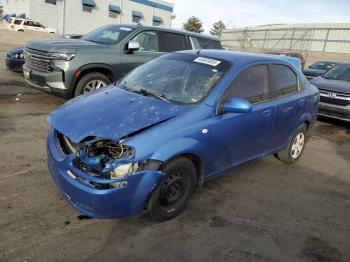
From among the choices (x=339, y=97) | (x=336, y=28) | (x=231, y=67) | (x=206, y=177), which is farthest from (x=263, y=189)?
(x=336, y=28)

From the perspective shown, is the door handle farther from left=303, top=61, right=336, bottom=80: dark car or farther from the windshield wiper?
left=303, top=61, right=336, bottom=80: dark car

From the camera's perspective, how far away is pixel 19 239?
3.21 m

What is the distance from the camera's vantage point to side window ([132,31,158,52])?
8292 millimetres

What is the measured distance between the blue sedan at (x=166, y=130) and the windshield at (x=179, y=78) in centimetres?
1

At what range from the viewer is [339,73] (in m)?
10.5

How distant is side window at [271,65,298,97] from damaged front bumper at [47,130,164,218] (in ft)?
8.02

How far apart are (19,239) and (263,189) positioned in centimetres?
307

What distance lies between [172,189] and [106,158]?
78 centimetres

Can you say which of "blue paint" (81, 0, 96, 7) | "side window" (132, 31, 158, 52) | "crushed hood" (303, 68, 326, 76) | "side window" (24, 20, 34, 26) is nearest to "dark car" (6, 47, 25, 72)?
"side window" (132, 31, 158, 52)

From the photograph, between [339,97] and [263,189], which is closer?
[263,189]

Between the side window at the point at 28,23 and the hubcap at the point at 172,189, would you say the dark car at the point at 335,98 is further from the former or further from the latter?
the side window at the point at 28,23

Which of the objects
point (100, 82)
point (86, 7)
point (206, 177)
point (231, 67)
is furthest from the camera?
point (86, 7)

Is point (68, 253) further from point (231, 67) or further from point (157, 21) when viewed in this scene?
point (157, 21)

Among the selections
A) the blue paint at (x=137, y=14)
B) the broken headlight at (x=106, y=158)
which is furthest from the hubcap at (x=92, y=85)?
the blue paint at (x=137, y=14)
